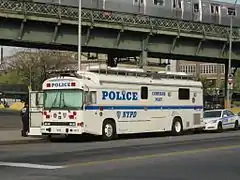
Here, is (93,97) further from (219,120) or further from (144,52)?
(144,52)

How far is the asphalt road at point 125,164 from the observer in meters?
12.6

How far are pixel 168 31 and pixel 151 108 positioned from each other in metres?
19.7

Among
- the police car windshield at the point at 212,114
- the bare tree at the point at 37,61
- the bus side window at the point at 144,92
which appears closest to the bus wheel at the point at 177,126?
the bus side window at the point at 144,92

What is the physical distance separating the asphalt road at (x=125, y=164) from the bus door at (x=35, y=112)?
238 inches

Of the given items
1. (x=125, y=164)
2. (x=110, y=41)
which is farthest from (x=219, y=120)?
(x=125, y=164)

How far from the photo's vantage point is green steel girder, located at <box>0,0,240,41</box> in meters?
38.4

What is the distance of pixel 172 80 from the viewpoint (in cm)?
2906

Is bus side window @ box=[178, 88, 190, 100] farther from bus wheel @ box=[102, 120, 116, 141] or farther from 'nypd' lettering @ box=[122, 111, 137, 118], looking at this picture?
bus wheel @ box=[102, 120, 116, 141]

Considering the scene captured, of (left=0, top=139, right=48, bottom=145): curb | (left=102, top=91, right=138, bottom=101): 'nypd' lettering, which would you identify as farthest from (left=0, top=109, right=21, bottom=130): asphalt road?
(left=102, top=91, right=138, bottom=101): 'nypd' lettering

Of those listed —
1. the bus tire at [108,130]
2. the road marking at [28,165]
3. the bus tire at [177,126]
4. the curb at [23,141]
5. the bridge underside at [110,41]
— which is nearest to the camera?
the road marking at [28,165]

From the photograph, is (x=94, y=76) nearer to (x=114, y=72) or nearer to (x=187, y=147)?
(x=114, y=72)

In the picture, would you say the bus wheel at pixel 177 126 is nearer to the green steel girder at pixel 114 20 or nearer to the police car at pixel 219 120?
the police car at pixel 219 120

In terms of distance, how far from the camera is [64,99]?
24.4m

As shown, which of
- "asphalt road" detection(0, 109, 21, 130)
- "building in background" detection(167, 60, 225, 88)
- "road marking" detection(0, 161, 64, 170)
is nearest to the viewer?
"road marking" detection(0, 161, 64, 170)
